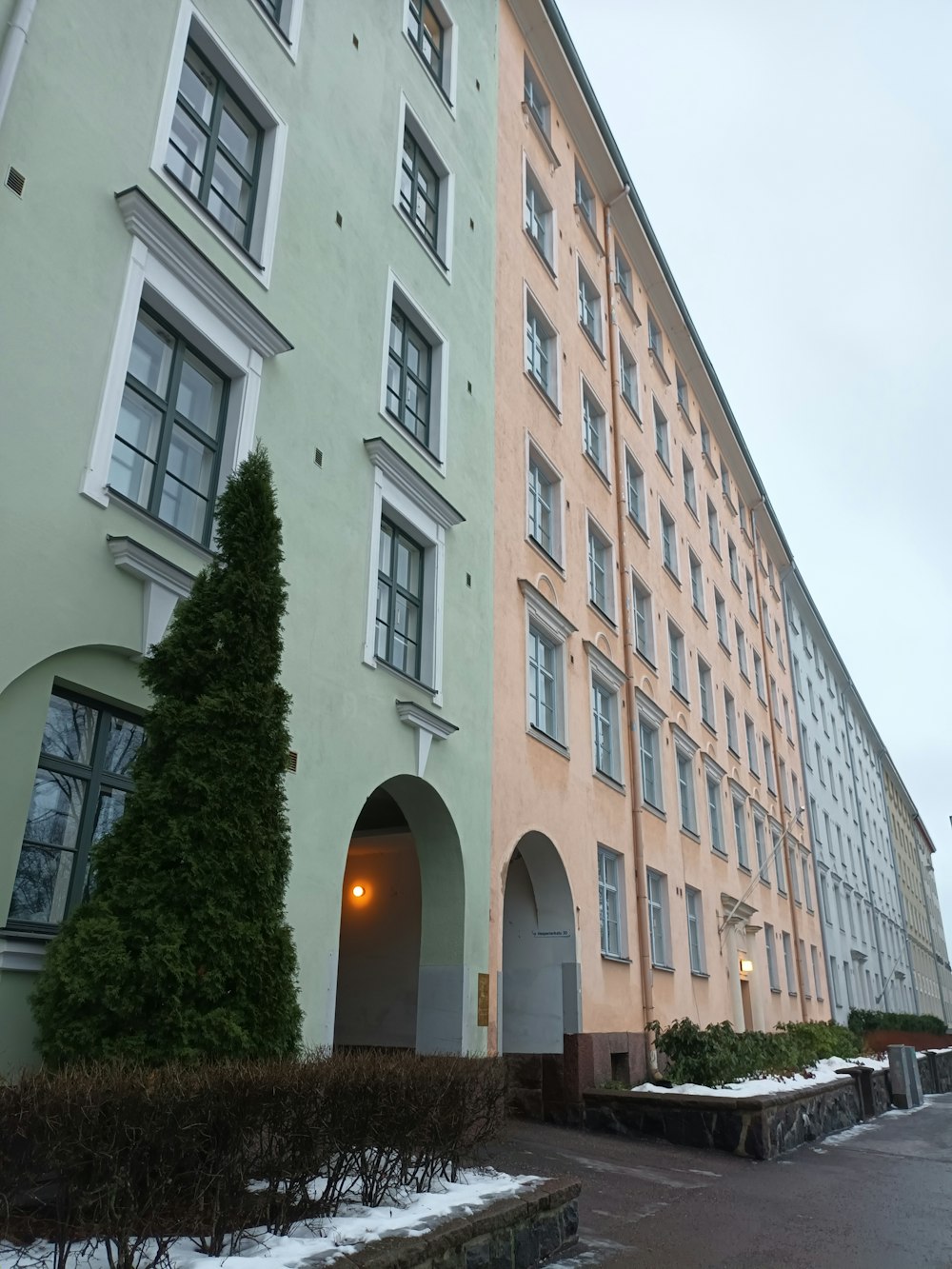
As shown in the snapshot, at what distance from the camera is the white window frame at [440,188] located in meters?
13.5

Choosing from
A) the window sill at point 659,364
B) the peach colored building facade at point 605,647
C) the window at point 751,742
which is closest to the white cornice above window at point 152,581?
the peach colored building facade at point 605,647

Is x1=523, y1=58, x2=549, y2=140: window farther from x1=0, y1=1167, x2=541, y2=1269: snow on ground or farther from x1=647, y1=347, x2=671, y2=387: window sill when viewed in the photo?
x1=0, y1=1167, x2=541, y2=1269: snow on ground

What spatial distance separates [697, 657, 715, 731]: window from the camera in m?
25.9

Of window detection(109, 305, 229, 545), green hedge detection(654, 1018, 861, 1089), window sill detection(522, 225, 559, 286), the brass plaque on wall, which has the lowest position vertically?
green hedge detection(654, 1018, 861, 1089)

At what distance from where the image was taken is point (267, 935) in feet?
20.9

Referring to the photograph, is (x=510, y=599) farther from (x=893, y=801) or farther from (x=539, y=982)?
(x=893, y=801)

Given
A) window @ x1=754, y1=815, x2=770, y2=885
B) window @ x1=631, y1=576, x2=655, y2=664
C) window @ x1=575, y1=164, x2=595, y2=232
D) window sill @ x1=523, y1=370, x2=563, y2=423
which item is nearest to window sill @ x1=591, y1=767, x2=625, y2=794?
window @ x1=631, y1=576, x2=655, y2=664

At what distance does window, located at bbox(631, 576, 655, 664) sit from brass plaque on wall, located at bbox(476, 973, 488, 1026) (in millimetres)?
10578

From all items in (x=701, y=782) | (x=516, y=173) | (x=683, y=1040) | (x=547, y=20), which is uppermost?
(x=547, y=20)

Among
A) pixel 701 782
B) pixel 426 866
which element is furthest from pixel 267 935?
pixel 701 782

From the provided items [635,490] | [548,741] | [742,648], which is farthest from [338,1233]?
[742,648]

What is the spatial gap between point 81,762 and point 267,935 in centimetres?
193

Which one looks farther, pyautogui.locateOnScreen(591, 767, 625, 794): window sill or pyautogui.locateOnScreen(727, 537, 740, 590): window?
pyautogui.locateOnScreen(727, 537, 740, 590): window

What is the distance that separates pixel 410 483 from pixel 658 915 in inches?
433
